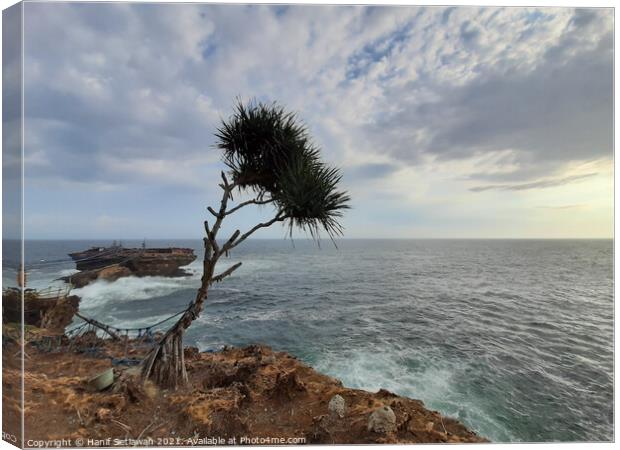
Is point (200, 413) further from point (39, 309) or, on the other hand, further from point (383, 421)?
point (39, 309)

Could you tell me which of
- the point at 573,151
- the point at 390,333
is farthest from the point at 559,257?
the point at 390,333

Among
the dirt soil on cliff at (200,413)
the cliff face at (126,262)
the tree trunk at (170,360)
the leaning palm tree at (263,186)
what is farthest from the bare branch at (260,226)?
the cliff face at (126,262)

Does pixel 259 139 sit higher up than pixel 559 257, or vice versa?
pixel 259 139

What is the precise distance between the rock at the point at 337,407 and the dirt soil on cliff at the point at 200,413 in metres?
0.04

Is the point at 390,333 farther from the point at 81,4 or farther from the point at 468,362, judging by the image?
the point at 81,4

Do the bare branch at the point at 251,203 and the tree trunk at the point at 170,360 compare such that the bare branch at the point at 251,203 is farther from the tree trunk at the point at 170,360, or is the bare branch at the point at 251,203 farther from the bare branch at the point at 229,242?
the tree trunk at the point at 170,360

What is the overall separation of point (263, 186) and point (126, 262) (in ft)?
11.4

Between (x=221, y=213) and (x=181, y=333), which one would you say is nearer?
(x=181, y=333)

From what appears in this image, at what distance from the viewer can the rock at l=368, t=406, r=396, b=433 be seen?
2.99m

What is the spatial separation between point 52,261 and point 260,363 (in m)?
3.48

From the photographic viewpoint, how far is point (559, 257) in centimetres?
502

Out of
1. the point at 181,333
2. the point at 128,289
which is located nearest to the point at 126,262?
the point at 128,289

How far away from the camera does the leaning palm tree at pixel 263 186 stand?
11.1 feet

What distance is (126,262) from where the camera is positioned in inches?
200
